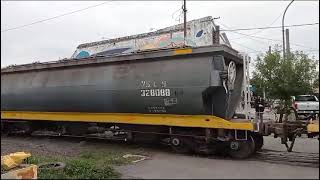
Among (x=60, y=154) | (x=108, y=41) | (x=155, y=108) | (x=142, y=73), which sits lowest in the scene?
(x=60, y=154)

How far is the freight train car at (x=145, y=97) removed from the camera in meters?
9.59

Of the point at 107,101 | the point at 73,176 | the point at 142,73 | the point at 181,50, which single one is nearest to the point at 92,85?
the point at 107,101

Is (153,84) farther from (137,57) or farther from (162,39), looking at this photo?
(162,39)

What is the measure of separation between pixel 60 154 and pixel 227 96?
4.40 metres

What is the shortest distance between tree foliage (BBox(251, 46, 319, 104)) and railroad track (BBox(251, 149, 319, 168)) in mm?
16766

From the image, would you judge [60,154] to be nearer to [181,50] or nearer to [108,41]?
[181,50]

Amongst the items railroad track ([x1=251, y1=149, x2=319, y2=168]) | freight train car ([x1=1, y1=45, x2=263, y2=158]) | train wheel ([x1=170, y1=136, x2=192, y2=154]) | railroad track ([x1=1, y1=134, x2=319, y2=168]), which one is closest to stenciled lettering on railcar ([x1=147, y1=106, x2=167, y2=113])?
freight train car ([x1=1, y1=45, x2=263, y2=158])

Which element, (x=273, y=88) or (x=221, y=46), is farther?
(x=273, y=88)

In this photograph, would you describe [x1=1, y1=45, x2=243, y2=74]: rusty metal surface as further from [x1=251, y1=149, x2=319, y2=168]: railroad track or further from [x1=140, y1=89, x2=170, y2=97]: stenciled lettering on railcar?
[x1=251, y1=149, x2=319, y2=168]: railroad track

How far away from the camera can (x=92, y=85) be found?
11500 mm

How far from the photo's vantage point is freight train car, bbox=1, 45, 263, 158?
959 cm

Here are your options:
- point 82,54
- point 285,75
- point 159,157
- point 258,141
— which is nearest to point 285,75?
point 285,75

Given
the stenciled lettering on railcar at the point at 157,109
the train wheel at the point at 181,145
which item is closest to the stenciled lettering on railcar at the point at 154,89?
the stenciled lettering on railcar at the point at 157,109

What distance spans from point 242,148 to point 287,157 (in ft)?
3.26
